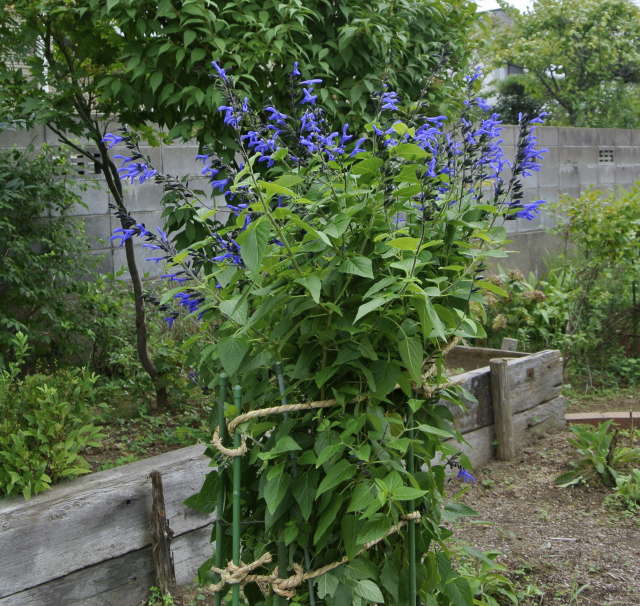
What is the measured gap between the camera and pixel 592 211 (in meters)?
5.97

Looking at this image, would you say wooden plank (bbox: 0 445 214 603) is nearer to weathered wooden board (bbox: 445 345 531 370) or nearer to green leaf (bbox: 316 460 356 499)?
green leaf (bbox: 316 460 356 499)

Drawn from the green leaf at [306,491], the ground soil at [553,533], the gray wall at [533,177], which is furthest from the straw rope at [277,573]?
the gray wall at [533,177]

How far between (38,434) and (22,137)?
7.86 ft

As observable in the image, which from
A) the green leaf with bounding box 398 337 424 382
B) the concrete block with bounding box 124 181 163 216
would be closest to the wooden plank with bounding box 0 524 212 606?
the green leaf with bounding box 398 337 424 382

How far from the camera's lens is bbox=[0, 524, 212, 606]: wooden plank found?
272 cm

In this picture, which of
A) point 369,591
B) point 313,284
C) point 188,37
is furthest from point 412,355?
point 188,37

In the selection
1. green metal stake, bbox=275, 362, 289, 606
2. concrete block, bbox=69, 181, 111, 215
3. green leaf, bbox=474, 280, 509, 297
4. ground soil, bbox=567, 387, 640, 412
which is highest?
concrete block, bbox=69, 181, 111, 215

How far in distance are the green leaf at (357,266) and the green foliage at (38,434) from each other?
6.00ft

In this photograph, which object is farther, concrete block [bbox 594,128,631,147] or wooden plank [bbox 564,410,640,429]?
concrete block [bbox 594,128,631,147]

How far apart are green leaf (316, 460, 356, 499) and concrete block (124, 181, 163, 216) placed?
155 inches

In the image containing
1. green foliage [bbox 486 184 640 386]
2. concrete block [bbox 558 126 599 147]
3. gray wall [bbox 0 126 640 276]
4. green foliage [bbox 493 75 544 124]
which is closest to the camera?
gray wall [bbox 0 126 640 276]

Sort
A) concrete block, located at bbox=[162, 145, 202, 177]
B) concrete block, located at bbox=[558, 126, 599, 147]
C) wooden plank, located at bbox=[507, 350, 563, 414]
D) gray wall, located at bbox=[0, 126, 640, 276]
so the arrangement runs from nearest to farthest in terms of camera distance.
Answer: wooden plank, located at bbox=[507, 350, 563, 414] → gray wall, located at bbox=[0, 126, 640, 276] → concrete block, located at bbox=[162, 145, 202, 177] → concrete block, located at bbox=[558, 126, 599, 147]

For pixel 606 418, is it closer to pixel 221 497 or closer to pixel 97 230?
pixel 97 230

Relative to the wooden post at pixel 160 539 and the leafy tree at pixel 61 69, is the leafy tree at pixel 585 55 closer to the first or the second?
the leafy tree at pixel 61 69
